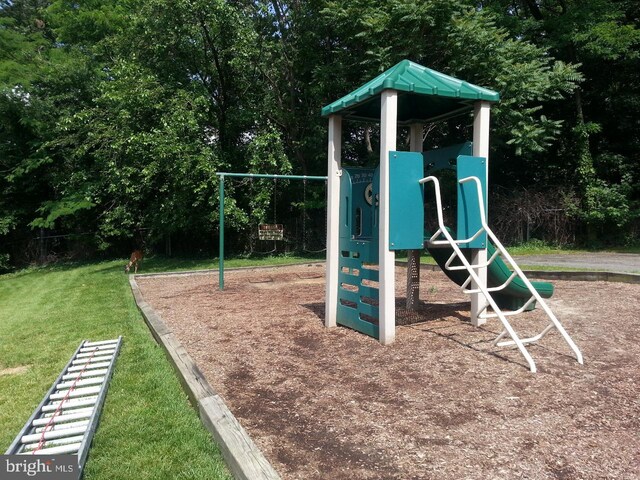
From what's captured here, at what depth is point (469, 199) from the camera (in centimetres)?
519

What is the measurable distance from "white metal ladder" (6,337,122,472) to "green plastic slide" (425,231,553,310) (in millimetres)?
3709

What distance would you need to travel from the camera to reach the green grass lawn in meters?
2.67

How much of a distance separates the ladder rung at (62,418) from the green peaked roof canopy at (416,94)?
3.95 metres

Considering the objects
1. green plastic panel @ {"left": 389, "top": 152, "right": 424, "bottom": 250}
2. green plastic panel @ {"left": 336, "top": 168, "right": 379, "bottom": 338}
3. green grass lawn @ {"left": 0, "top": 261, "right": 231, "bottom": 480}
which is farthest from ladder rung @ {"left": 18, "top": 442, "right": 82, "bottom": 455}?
green plastic panel @ {"left": 389, "top": 152, "right": 424, "bottom": 250}

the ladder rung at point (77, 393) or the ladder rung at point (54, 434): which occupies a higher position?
the ladder rung at point (54, 434)

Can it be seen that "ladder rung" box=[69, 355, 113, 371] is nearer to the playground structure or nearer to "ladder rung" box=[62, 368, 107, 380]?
"ladder rung" box=[62, 368, 107, 380]

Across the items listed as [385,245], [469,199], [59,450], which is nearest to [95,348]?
[59,450]

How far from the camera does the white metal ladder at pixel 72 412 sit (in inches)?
110

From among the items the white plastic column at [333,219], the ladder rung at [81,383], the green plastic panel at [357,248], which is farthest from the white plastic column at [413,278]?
the ladder rung at [81,383]

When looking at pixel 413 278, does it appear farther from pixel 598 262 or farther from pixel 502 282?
pixel 598 262

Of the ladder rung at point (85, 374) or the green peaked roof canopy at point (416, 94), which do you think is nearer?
the ladder rung at point (85, 374)

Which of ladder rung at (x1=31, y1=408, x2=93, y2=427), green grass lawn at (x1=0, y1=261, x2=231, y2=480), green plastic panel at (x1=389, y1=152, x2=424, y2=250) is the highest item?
green plastic panel at (x1=389, y1=152, x2=424, y2=250)

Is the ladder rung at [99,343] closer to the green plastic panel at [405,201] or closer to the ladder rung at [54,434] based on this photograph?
the ladder rung at [54,434]

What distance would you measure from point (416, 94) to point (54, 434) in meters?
4.62
